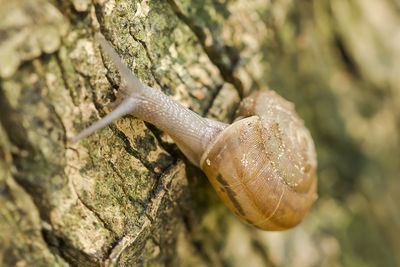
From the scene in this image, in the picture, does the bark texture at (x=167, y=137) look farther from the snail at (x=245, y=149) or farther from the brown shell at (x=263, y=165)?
the brown shell at (x=263, y=165)

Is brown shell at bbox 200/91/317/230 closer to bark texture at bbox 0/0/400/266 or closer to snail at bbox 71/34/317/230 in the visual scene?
snail at bbox 71/34/317/230

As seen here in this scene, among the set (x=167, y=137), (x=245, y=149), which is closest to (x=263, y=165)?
(x=245, y=149)

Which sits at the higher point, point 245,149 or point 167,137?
point 167,137

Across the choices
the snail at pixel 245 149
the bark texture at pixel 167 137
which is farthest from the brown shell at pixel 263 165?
the bark texture at pixel 167 137

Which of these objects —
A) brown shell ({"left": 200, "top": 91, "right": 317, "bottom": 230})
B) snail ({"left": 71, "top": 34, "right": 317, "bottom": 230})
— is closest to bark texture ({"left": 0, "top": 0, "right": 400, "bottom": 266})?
snail ({"left": 71, "top": 34, "right": 317, "bottom": 230})

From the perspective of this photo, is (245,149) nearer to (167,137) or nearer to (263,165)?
(263,165)
